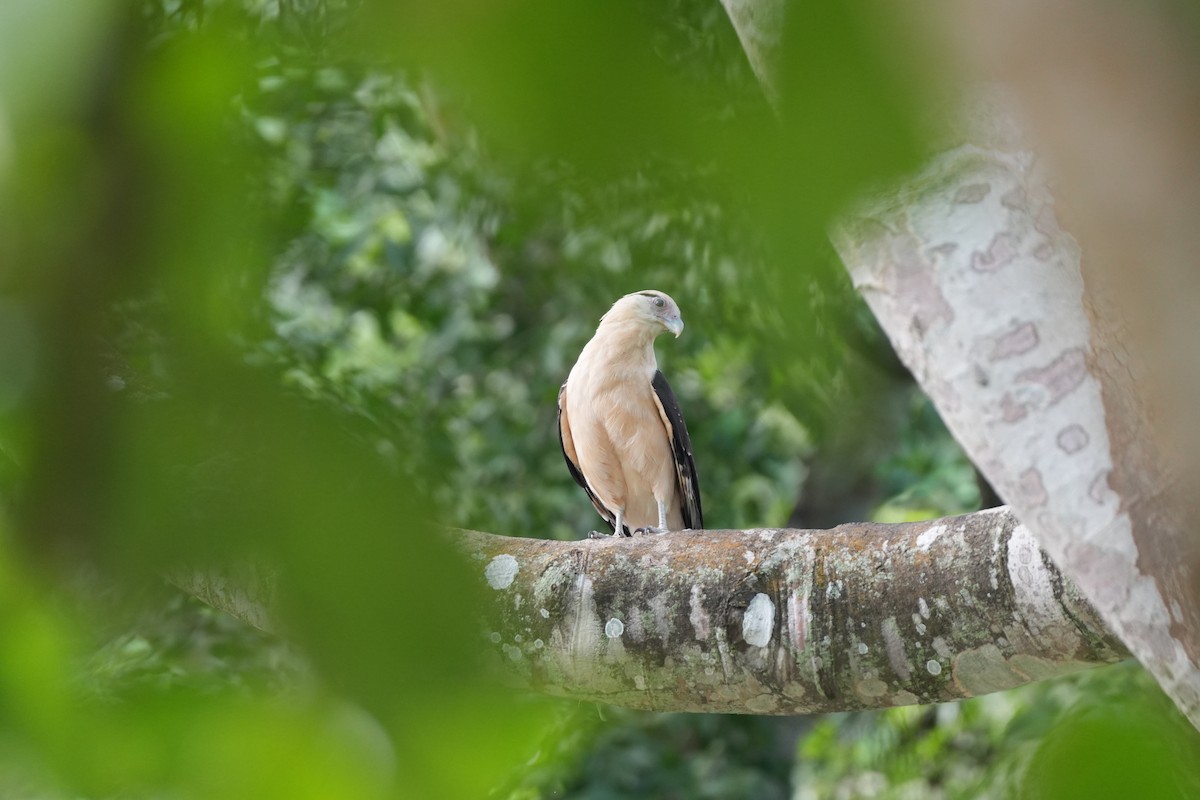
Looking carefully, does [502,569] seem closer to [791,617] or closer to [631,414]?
[791,617]

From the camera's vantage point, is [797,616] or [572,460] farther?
[572,460]

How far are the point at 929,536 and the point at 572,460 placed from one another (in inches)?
101

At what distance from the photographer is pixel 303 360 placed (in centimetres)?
51

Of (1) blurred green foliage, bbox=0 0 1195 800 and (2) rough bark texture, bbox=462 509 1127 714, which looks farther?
(2) rough bark texture, bbox=462 509 1127 714

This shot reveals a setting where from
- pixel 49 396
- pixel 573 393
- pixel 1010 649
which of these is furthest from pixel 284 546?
pixel 573 393

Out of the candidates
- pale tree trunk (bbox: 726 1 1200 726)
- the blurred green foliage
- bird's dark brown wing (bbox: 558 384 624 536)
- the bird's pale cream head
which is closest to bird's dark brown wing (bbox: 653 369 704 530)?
the bird's pale cream head

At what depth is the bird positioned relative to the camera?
4.28 meters

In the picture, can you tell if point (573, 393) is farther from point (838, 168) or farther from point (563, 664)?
point (838, 168)

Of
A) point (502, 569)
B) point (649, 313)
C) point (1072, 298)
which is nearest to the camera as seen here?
point (1072, 298)

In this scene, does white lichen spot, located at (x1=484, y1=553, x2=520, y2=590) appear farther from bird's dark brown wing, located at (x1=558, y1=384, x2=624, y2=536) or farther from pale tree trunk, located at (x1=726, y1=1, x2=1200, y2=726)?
bird's dark brown wing, located at (x1=558, y1=384, x2=624, y2=536)

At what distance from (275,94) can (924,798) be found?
414 centimetres

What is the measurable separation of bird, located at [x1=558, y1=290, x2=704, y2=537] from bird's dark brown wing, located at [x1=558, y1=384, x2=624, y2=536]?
0.08 feet

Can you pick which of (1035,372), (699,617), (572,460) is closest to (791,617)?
(699,617)

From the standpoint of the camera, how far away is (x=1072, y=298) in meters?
0.43
